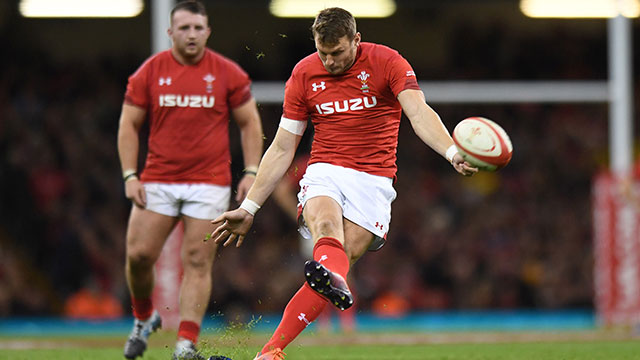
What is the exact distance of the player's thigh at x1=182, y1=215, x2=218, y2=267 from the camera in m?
6.27

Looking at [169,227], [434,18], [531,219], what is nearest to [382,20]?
[434,18]

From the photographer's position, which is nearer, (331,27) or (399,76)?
(331,27)

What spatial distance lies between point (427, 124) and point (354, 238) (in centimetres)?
71

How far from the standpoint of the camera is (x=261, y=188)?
5.20m

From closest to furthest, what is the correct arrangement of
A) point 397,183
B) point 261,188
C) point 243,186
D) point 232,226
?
point 232,226 → point 261,188 → point 243,186 → point 397,183

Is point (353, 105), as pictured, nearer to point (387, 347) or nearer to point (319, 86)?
point (319, 86)

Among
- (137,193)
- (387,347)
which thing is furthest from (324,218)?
(387,347)

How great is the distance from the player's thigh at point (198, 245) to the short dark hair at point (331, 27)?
6.01 ft

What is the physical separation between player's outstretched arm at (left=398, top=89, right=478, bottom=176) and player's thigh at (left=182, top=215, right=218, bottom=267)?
6.03 feet

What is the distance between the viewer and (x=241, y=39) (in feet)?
55.7

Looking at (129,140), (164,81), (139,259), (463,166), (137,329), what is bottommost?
(137,329)

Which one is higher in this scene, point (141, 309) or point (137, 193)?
point (137, 193)

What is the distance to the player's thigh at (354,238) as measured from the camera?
5.09 metres

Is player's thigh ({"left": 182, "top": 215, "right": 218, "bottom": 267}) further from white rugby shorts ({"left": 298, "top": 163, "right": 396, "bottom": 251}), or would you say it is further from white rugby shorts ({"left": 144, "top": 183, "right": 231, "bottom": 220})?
white rugby shorts ({"left": 298, "top": 163, "right": 396, "bottom": 251})
